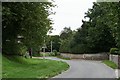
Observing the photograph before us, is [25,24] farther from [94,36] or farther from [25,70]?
[94,36]

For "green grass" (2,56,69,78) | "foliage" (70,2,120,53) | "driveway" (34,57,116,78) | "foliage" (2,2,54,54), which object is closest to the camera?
"foliage" (2,2,54,54)

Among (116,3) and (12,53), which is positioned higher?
(116,3)

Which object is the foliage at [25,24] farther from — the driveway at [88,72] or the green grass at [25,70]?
the driveway at [88,72]

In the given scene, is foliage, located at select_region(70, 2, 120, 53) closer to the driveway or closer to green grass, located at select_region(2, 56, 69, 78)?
the driveway

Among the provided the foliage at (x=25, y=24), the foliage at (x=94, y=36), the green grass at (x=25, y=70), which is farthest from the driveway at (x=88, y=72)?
the foliage at (x=94, y=36)

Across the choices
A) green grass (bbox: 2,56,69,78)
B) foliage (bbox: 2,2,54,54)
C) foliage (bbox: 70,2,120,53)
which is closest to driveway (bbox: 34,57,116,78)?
green grass (bbox: 2,56,69,78)

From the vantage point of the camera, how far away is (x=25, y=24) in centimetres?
3234

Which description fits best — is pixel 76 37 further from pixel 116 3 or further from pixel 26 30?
pixel 116 3

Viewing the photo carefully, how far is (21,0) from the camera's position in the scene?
21359mm

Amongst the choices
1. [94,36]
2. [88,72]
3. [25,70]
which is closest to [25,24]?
[25,70]

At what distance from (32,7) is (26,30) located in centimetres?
1038

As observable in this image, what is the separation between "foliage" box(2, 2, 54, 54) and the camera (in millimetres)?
23916

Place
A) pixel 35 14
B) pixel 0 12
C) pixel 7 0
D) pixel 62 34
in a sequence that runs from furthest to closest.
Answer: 1. pixel 62 34
2. pixel 35 14
3. pixel 7 0
4. pixel 0 12

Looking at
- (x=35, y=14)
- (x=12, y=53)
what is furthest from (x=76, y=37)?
(x=35, y=14)
